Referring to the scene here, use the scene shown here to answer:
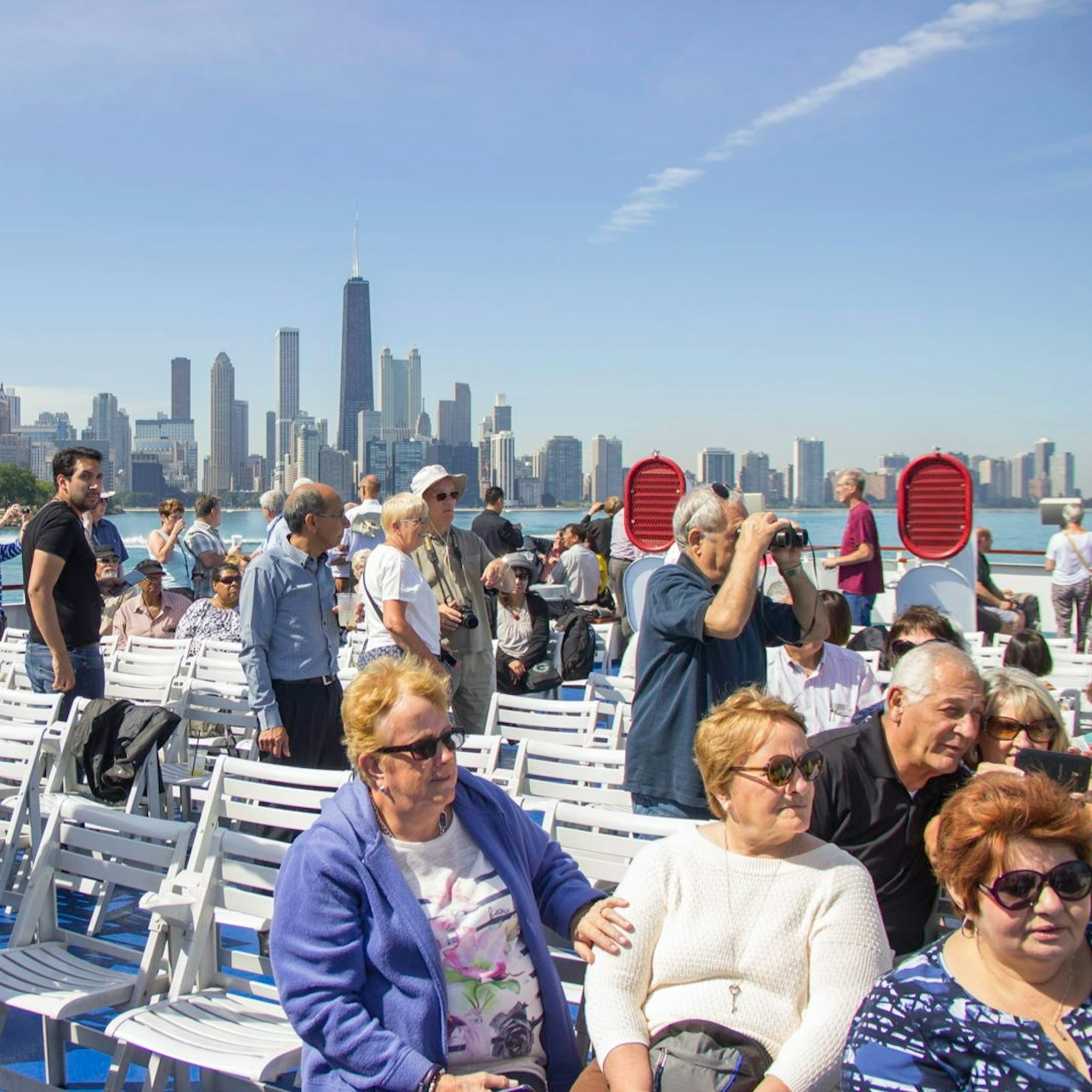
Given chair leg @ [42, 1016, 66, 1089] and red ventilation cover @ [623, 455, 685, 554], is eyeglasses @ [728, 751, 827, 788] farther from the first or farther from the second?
red ventilation cover @ [623, 455, 685, 554]

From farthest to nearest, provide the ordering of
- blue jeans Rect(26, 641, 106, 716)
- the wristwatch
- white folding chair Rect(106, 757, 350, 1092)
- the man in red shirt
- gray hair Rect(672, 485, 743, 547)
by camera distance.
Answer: the man in red shirt → blue jeans Rect(26, 641, 106, 716) → gray hair Rect(672, 485, 743, 547) → white folding chair Rect(106, 757, 350, 1092) → the wristwatch

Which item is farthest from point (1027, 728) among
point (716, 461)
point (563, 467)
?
point (563, 467)

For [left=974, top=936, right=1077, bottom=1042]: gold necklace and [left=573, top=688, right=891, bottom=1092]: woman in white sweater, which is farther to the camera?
[left=573, top=688, right=891, bottom=1092]: woman in white sweater

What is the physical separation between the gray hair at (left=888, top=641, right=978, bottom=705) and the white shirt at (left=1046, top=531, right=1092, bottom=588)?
935cm

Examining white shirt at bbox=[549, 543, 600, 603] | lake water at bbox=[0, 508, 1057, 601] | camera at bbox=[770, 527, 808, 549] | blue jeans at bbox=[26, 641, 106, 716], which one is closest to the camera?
camera at bbox=[770, 527, 808, 549]

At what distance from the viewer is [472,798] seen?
2.49 m

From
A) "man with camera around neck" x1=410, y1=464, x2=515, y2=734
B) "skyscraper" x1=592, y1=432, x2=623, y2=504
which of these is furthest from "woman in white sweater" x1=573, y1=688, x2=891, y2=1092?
"skyscraper" x1=592, y1=432, x2=623, y2=504

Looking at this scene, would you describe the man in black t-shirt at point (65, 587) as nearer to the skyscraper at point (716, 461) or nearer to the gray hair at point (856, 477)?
the gray hair at point (856, 477)

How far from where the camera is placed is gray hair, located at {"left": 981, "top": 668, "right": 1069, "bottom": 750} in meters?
3.07

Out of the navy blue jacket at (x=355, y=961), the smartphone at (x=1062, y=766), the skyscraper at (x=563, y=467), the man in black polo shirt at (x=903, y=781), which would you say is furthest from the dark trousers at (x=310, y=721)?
the skyscraper at (x=563, y=467)

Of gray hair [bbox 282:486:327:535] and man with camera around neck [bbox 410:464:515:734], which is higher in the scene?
gray hair [bbox 282:486:327:535]

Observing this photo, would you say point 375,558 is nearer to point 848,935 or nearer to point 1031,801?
point 848,935

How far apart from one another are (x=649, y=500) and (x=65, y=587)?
5643mm

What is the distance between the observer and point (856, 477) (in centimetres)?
967
